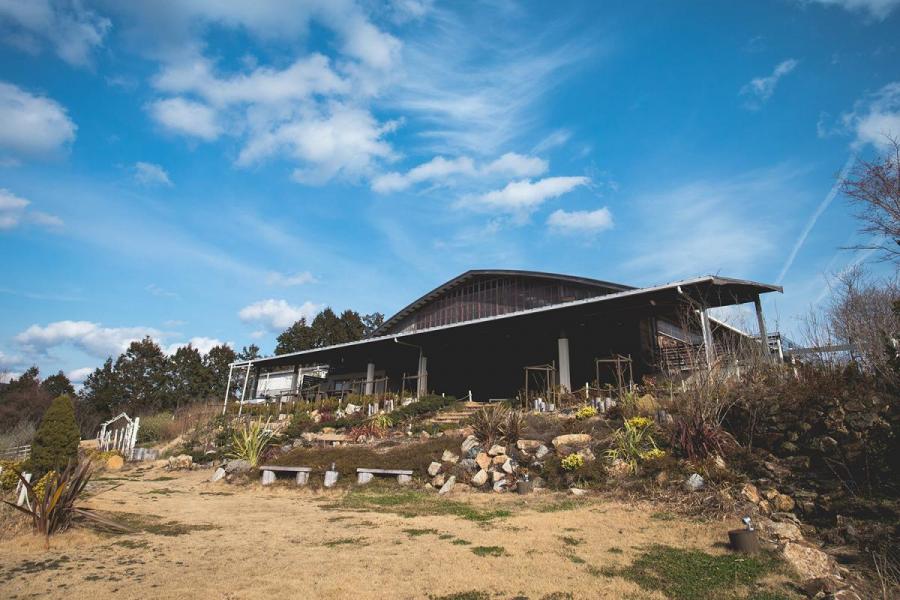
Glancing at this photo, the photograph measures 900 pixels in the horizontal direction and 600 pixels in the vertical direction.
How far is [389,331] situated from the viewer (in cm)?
3136

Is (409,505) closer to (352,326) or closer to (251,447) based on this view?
(251,447)

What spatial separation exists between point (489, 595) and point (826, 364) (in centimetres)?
901

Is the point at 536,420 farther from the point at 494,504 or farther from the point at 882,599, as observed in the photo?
the point at 882,599

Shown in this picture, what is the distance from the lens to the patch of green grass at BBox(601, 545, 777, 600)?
5.00 metres

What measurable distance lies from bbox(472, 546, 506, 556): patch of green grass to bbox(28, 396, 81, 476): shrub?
23.8ft

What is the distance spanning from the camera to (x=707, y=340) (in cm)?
1358

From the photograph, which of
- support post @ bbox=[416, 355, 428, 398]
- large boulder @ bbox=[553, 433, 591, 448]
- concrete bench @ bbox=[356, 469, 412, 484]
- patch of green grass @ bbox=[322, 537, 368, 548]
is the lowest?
patch of green grass @ bbox=[322, 537, 368, 548]

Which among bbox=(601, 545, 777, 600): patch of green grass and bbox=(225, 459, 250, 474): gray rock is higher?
bbox=(225, 459, 250, 474): gray rock

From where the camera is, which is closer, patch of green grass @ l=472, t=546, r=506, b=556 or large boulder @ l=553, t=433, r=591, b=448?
patch of green grass @ l=472, t=546, r=506, b=556

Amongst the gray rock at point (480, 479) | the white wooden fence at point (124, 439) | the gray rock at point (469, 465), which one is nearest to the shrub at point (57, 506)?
the gray rock at point (480, 479)

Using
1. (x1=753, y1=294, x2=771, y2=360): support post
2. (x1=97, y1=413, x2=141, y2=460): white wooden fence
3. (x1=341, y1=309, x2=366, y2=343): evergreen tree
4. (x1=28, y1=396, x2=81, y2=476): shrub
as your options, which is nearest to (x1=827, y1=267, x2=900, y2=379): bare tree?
(x1=753, y1=294, x2=771, y2=360): support post

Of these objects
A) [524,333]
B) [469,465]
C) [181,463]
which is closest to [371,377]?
[524,333]

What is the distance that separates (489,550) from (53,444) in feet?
26.2

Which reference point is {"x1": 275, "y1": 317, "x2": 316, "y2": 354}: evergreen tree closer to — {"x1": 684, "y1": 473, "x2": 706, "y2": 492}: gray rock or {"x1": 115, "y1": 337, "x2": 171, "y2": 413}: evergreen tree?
{"x1": 115, "y1": 337, "x2": 171, "y2": 413}: evergreen tree
